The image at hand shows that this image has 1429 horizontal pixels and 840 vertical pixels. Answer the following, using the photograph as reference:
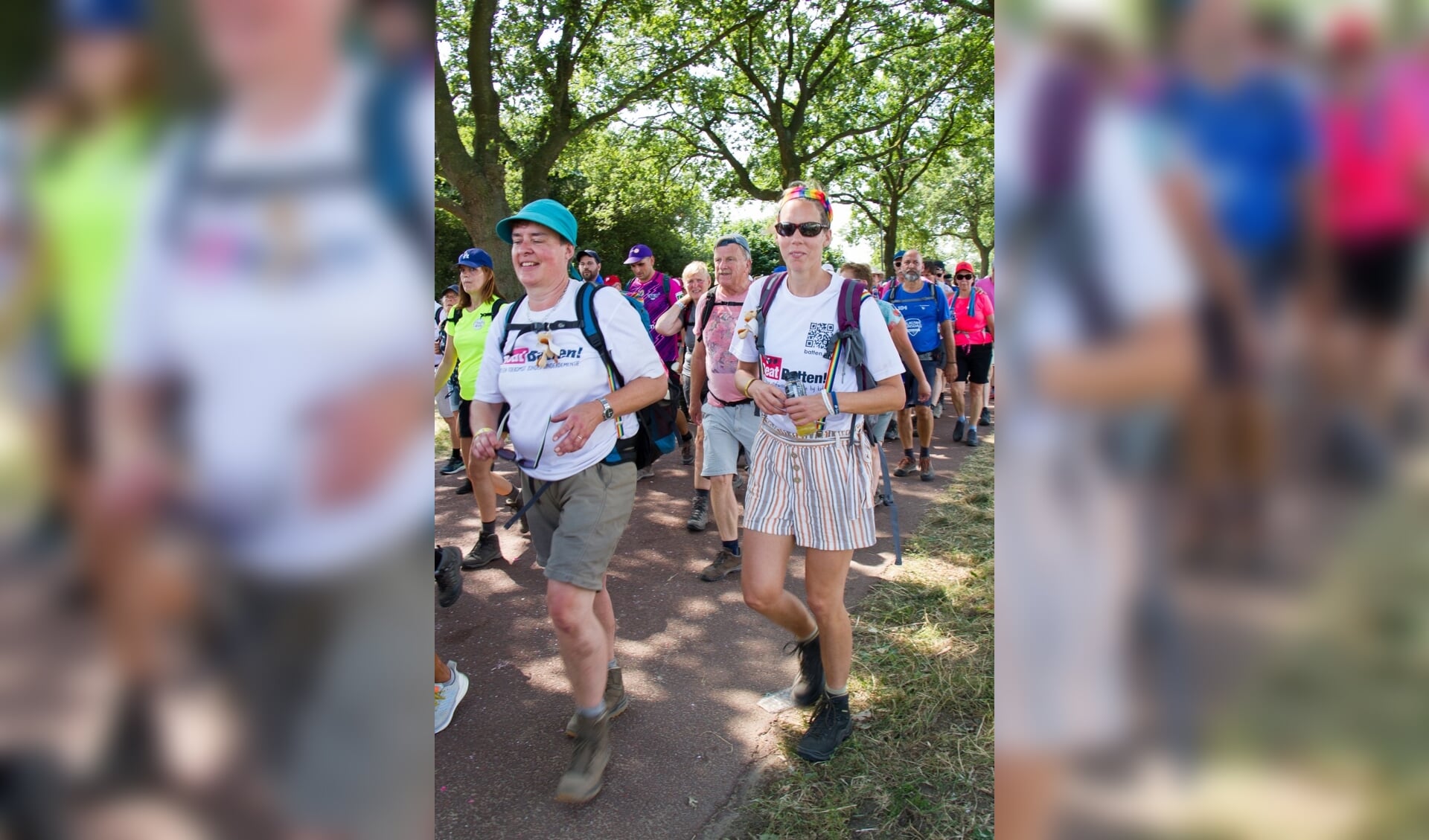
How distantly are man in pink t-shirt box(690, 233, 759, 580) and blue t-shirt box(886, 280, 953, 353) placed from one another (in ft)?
10.5

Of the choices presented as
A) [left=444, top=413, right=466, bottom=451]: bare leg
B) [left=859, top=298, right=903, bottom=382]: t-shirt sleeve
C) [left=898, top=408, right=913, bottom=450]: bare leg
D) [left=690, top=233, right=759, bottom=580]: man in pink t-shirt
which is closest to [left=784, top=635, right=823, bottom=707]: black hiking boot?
[left=859, top=298, right=903, bottom=382]: t-shirt sleeve

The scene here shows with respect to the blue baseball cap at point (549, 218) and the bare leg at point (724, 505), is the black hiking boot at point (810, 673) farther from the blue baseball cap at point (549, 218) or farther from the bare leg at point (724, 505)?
the blue baseball cap at point (549, 218)

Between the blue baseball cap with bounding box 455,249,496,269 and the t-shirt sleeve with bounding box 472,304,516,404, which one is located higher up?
the blue baseball cap with bounding box 455,249,496,269

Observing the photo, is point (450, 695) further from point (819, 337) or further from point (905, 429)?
point (905, 429)

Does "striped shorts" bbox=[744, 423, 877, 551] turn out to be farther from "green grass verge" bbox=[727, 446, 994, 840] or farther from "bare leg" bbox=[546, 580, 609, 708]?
"green grass verge" bbox=[727, 446, 994, 840]

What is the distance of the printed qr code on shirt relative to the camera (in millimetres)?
3281
